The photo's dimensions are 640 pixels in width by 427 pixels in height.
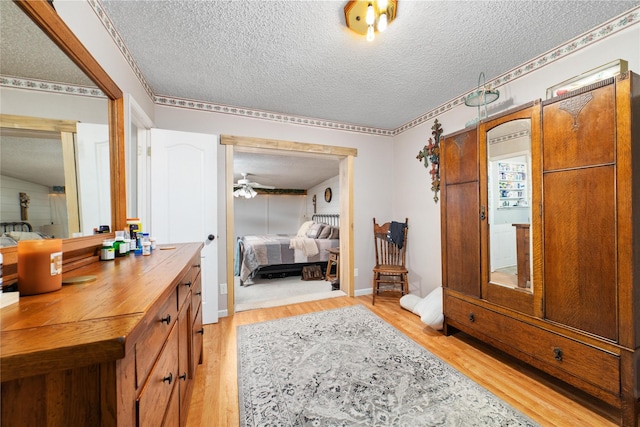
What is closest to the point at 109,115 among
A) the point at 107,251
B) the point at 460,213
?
the point at 107,251

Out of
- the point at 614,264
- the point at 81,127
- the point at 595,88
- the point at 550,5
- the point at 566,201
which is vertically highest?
the point at 550,5

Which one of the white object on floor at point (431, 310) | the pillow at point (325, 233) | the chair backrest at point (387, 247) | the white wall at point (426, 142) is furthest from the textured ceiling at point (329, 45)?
the pillow at point (325, 233)

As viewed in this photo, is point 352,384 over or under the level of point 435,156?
under

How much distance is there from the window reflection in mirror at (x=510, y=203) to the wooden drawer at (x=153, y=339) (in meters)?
2.09

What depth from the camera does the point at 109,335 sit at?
1.60 ft

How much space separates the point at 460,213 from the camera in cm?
212

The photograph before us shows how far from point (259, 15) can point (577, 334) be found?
8.77 feet

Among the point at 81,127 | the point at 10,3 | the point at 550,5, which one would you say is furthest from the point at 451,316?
the point at 10,3

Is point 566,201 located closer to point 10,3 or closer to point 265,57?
point 265,57

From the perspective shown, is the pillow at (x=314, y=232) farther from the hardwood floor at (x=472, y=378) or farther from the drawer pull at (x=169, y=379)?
the drawer pull at (x=169, y=379)

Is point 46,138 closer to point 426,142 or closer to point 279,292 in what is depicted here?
point 279,292

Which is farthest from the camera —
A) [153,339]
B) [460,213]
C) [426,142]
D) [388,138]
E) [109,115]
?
[388,138]

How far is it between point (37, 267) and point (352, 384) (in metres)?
1.69

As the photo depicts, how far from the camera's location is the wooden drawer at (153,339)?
67 cm
